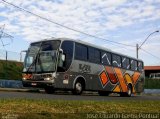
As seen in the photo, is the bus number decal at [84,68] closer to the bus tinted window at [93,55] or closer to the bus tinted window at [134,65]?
the bus tinted window at [93,55]

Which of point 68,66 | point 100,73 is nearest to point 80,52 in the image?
point 68,66

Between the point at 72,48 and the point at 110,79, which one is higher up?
the point at 72,48

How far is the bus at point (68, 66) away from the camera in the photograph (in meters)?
21.1

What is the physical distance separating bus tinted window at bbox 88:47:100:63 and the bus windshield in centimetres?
307

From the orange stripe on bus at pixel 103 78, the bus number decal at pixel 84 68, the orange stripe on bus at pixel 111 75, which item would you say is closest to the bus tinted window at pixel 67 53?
the bus number decal at pixel 84 68

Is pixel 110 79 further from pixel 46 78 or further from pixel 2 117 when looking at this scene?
pixel 2 117

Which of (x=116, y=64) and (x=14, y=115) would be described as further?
(x=116, y=64)

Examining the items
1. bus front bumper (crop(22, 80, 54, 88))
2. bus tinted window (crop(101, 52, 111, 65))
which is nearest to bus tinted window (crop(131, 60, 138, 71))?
bus tinted window (crop(101, 52, 111, 65))

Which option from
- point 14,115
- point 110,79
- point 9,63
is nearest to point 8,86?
point 9,63

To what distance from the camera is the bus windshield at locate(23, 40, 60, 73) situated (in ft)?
69.1

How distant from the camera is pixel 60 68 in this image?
2116 cm

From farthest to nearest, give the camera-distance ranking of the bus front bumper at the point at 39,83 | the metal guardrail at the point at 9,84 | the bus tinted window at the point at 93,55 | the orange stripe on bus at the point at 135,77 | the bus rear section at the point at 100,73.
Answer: the metal guardrail at the point at 9,84, the orange stripe on bus at the point at 135,77, the bus tinted window at the point at 93,55, the bus rear section at the point at 100,73, the bus front bumper at the point at 39,83

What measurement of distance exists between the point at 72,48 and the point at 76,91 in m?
2.63

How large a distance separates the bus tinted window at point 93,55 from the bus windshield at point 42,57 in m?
3.07
